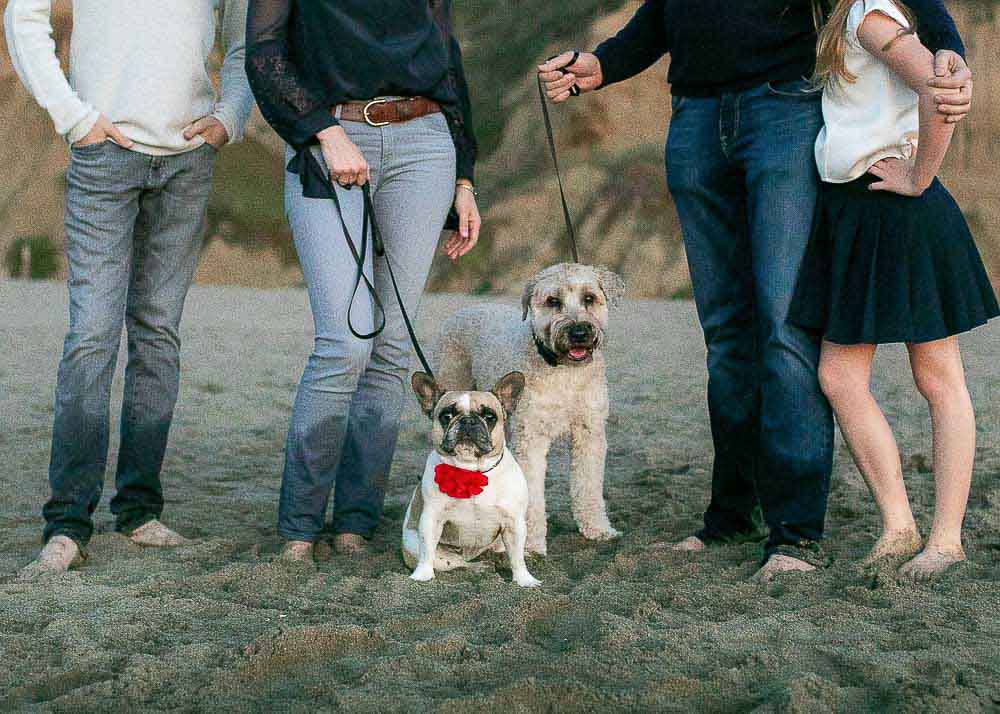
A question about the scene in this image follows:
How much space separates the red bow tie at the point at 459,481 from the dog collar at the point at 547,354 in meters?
0.73

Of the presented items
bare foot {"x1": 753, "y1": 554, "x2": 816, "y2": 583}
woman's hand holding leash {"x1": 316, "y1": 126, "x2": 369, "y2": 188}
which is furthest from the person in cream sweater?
bare foot {"x1": 753, "y1": 554, "x2": 816, "y2": 583}

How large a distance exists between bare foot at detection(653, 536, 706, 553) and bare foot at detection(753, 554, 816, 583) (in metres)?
0.39

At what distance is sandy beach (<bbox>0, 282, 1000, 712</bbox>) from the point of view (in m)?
2.37

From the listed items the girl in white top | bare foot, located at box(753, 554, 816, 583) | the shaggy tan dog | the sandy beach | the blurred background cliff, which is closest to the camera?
the sandy beach

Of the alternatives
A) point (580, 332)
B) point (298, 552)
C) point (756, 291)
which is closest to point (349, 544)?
point (298, 552)

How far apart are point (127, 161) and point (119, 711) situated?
1.80 m

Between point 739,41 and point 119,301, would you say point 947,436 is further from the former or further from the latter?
point 119,301

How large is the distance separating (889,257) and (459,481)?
1395 millimetres

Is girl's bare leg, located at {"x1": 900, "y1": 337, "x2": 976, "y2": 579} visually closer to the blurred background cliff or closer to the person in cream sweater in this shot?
the person in cream sweater

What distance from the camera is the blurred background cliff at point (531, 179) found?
2286 centimetres

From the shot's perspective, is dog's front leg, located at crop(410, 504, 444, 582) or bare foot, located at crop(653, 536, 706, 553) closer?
dog's front leg, located at crop(410, 504, 444, 582)

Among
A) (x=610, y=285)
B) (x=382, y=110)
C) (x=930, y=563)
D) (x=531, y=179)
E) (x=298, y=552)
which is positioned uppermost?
(x=382, y=110)

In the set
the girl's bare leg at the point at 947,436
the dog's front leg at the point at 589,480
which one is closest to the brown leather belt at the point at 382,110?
the dog's front leg at the point at 589,480

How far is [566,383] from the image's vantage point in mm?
4086
